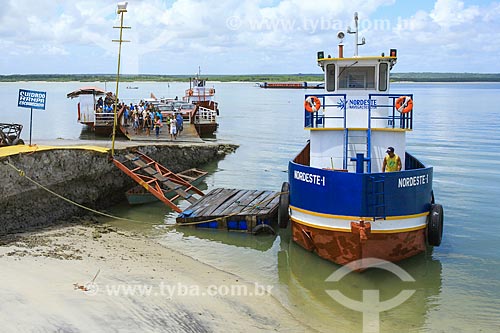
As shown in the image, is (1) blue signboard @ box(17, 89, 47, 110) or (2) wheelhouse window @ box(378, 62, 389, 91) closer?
(2) wheelhouse window @ box(378, 62, 389, 91)

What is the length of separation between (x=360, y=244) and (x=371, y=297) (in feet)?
4.08

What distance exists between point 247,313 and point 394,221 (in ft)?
14.1

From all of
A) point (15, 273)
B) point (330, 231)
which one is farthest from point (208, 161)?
point (15, 273)

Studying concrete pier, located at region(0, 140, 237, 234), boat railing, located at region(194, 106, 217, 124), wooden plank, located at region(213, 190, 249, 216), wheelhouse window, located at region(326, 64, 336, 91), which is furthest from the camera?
boat railing, located at region(194, 106, 217, 124)

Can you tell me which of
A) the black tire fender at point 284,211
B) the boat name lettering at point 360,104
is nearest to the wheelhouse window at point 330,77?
the boat name lettering at point 360,104

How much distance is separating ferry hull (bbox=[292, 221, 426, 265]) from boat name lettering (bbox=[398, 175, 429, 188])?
114 centimetres

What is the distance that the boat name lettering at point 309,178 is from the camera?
12765mm

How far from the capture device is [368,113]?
14469 mm

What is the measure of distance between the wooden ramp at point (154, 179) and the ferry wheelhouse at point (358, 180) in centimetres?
404

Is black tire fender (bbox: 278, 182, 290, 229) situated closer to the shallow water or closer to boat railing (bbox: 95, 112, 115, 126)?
the shallow water

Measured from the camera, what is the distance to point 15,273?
1038 centimetres

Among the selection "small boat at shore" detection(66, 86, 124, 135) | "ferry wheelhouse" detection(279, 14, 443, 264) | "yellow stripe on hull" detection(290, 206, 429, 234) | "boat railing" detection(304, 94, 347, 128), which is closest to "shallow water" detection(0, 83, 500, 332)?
"ferry wheelhouse" detection(279, 14, 443, 264)

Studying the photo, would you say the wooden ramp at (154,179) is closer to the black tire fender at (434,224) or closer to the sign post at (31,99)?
the sign post at (31,99)

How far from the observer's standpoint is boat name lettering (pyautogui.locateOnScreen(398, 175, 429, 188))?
1240cm
